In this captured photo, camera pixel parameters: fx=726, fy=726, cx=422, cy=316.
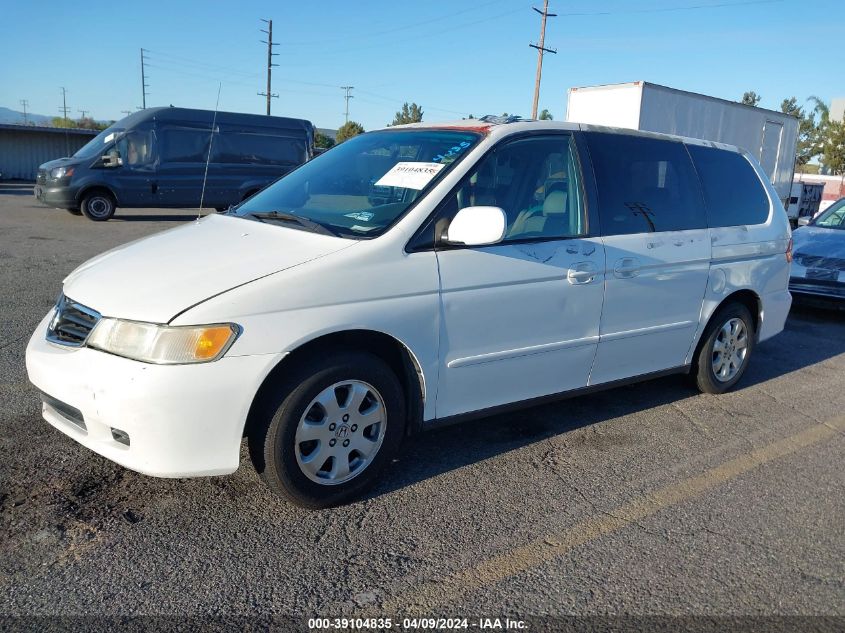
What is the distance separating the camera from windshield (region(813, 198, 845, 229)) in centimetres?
885

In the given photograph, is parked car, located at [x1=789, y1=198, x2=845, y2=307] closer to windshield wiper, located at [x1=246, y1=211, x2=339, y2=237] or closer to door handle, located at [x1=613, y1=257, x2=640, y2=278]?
door handle, located at [x1=613, y1=257, x2=640, y2=278]

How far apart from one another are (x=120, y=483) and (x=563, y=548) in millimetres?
2076

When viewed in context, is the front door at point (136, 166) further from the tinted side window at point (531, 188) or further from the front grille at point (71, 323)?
the tinted side window at point (531, 188)

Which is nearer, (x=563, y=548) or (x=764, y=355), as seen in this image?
(x=563, y=548)

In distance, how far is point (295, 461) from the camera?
3.17 meters

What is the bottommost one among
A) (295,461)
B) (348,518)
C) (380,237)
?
(348,518)

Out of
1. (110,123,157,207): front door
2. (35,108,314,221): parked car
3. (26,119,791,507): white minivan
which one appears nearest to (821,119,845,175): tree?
(35,108,314,221): parked car

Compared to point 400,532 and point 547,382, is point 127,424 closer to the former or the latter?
point 400,532

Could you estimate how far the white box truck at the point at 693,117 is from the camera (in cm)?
1405

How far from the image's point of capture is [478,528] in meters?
3.23

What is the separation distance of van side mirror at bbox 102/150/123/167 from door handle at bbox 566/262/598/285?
1403 centimetres

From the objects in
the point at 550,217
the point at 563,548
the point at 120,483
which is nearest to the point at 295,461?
the point at 120,483

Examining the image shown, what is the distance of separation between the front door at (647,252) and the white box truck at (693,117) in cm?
846

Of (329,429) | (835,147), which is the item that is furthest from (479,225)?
(835,147)
